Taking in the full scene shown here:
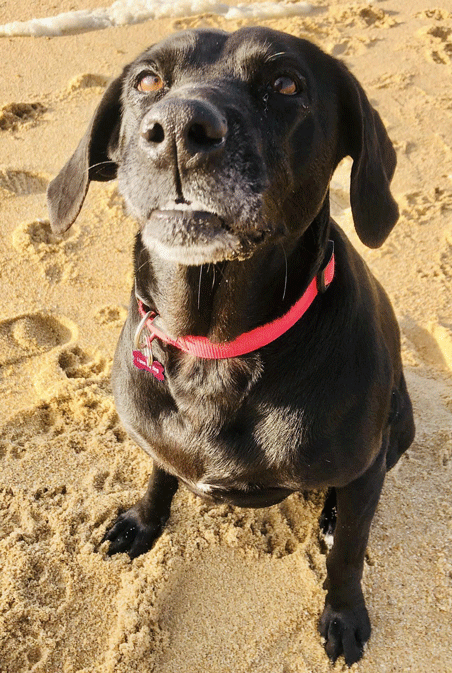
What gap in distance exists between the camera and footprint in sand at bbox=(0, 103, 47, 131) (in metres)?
4.92

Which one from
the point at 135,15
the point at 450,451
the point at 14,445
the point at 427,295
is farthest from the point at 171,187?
the point at 135,15

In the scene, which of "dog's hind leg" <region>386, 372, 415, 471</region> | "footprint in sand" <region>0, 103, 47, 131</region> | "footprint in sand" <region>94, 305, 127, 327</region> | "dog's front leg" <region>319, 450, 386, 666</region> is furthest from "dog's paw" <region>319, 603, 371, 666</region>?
"footprint in sand" <region>0, 103, 47, 131</region>

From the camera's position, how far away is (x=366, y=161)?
2.02 m

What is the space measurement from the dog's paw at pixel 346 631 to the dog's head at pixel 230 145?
54.0 inches

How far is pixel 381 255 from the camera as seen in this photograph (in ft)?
13.3

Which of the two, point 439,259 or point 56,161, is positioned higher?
point 56,161

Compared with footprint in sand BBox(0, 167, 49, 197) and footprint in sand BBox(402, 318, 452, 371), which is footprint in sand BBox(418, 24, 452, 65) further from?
footprint in sand BBox(0, 167, 49, 197)

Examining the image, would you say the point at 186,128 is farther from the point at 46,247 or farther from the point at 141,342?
the point at 46,247

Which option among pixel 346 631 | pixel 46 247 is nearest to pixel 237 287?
pixel 346 631

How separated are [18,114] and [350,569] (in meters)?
4.21

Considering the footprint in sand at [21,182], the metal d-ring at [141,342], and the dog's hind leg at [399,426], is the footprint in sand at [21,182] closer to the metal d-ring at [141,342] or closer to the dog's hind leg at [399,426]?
the metal d-ring at [141,342]

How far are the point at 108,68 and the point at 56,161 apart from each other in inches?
54.9

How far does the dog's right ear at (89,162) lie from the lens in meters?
2.13

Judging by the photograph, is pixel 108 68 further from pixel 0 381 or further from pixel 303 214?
pixel 303 214
